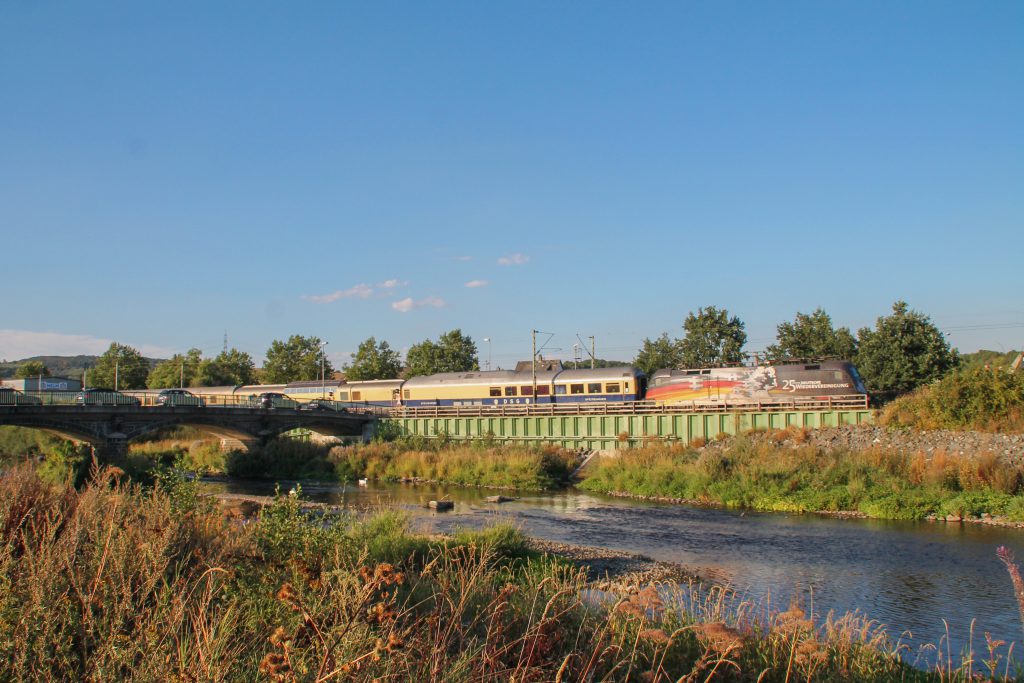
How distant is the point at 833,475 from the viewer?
3494 cm

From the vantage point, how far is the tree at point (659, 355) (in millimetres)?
83438

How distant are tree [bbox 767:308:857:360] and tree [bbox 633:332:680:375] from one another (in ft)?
46.6

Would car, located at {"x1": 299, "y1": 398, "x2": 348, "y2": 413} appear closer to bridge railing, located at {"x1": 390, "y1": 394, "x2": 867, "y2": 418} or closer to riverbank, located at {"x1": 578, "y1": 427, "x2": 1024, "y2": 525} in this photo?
bridge railing, located at {"x1": 390, "y1": 394, "x2": 867, "y2": 418}

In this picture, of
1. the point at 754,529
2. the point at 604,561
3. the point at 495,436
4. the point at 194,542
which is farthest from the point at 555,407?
the point at 194,542

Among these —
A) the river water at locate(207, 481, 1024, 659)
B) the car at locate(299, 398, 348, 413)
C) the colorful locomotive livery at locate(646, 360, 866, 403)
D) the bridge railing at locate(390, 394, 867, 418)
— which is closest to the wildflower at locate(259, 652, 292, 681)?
the river water at locate(207, 481, 1024, 659)

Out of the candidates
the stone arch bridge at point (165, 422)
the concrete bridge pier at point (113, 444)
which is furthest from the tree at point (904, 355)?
the concrete bridge pier at point (113, 444)

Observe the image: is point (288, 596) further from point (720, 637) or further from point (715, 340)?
point (715, 340)

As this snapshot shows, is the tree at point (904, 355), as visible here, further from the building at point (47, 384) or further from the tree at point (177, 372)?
the tree at point (177, 372)

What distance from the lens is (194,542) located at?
9133mm

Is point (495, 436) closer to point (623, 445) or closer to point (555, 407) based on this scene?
point (555, 407)

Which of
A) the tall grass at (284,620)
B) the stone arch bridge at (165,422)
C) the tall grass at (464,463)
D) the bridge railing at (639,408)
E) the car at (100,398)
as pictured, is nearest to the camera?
the tall grass at (284,620)

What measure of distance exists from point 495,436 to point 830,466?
25643 millimetres

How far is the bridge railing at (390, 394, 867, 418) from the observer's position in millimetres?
45594

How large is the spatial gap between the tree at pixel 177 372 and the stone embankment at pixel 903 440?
93822 millimetres
